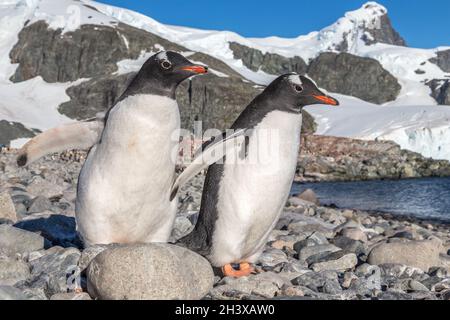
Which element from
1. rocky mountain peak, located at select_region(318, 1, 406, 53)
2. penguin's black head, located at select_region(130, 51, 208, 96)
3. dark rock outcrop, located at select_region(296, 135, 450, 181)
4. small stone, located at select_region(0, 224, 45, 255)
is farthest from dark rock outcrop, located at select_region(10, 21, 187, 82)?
rocky mountain peak, located at select_region(318, 1, 406, 53)

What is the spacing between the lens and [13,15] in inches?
2547

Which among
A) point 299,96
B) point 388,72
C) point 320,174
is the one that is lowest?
point 320,174

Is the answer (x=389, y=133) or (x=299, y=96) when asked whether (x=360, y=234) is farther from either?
(x=389, y=133)

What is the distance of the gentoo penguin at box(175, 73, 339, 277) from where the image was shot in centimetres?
313

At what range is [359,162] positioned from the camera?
106 feet

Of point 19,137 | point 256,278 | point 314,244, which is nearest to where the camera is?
point 256,278

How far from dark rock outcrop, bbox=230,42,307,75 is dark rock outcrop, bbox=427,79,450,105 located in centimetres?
2004

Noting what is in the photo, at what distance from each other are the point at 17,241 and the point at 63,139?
26.5 inches

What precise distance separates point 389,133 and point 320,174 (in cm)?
1743

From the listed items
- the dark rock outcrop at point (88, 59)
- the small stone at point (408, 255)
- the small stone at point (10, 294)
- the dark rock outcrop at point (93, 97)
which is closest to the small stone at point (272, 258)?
the small stone at point (408, 255)

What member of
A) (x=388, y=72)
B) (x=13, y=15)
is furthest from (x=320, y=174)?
(x=388, y=72)

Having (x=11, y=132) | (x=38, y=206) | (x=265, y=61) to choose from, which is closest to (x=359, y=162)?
(x=11, y=132)

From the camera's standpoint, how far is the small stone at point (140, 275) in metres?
2.29

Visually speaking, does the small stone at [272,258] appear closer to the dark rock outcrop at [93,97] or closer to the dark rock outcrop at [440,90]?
the dark rock outcrop at [93,97]
